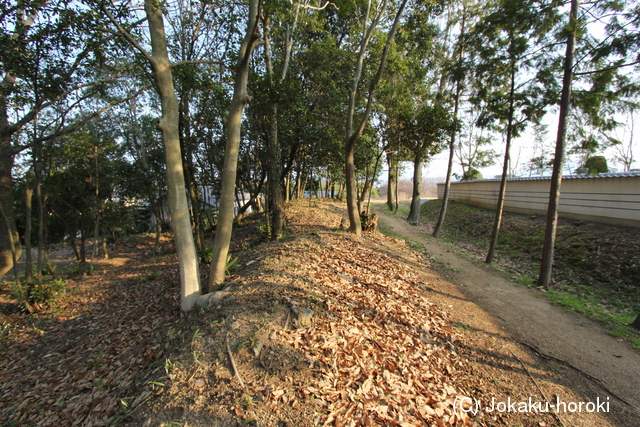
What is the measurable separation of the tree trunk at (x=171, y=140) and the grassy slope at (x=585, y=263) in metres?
7.54

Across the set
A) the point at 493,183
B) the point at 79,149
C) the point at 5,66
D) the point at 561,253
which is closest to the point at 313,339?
the point at 5,66

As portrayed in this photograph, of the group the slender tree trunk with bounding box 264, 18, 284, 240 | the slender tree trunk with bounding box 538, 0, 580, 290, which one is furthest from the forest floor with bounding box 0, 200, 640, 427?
the slender tree trunk with bounding box 264, 18, 284, 240

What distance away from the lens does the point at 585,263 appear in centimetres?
832

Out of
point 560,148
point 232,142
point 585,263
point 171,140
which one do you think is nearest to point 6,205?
point 171,140

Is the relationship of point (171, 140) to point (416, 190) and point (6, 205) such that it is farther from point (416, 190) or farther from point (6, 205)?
point (416, 190)

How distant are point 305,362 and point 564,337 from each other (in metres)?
4.65

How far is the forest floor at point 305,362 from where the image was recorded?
8.77 feet

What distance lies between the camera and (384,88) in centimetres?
1036

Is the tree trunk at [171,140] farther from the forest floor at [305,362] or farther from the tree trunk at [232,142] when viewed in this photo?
the forest floor at [305,362]

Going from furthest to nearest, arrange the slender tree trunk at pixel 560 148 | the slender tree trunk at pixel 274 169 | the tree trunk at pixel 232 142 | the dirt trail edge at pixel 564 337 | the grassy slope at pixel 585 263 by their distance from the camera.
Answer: the slender tree trunk at pixel 274 169 < the slender tree trunk at pixel 560 148 < the grassy slope at pixel 585 263 < the tree trunk at pixel 232 142 < the dirt trail edge at pixel 564 337

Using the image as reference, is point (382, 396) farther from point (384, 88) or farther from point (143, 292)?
point (384, 88)

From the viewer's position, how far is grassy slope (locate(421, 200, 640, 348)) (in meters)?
6.13

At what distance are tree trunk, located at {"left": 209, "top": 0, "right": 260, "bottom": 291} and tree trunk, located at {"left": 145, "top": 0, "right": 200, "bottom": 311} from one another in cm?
46

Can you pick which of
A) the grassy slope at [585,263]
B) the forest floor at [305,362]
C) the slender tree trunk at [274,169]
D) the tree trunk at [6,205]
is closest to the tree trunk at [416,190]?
the grassy slope at [585,263]
